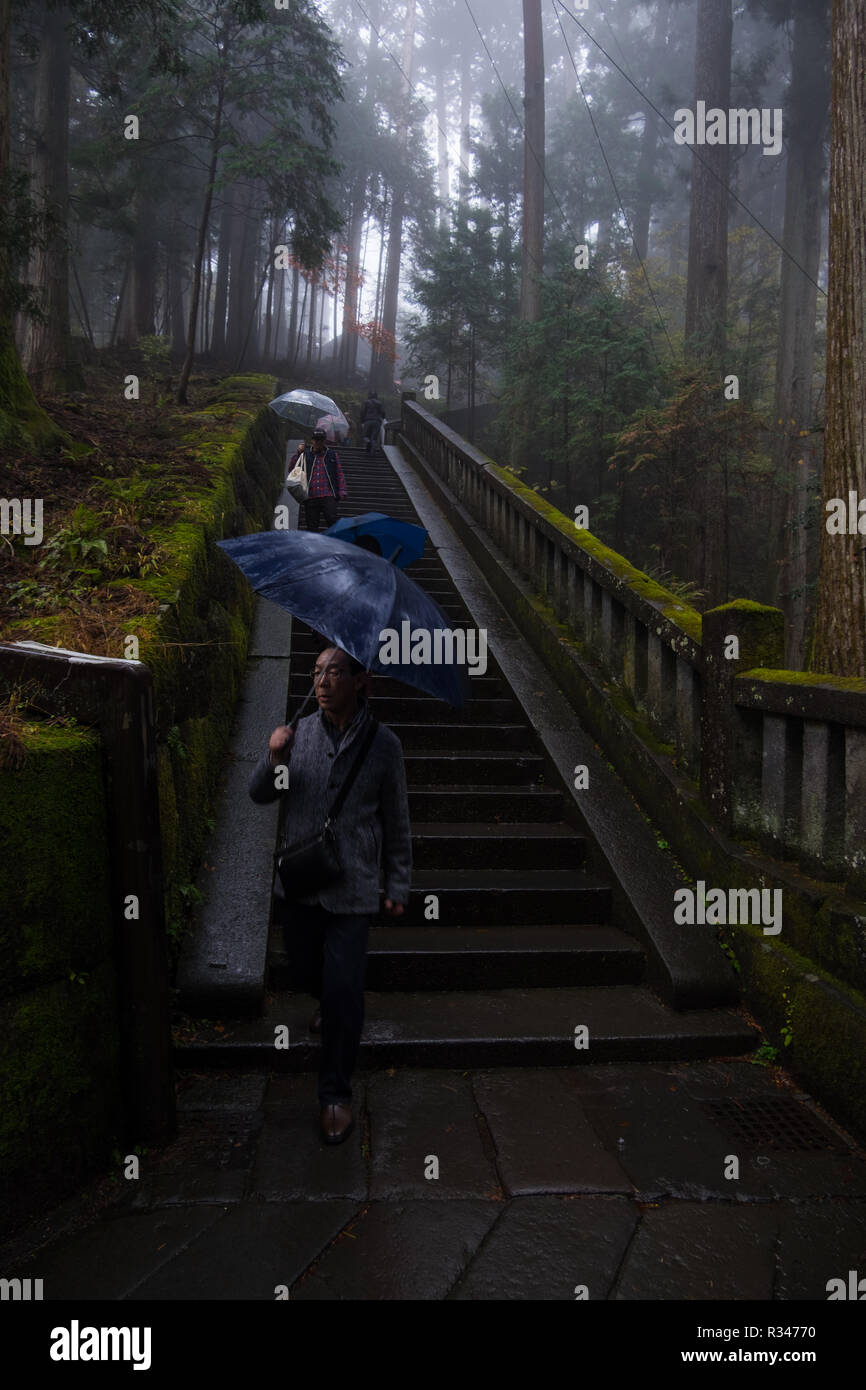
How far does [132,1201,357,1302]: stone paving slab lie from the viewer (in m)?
2.39

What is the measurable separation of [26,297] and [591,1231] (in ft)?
29.9

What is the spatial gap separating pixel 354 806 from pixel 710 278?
616 inches

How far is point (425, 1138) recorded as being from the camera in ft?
10.4

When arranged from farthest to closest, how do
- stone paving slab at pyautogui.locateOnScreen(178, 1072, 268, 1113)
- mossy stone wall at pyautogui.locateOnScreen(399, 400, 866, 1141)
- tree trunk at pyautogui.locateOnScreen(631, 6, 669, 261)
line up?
tree trunk at pyautogui.locateOnScreen(631, 6, 669, 261) → mossy stone wall at pyautogui.locateOnScreen(399, 400, 866, 1141) → stone paving slab at pyautogui.locateOnScreen(178, 1072, 268, 1113)

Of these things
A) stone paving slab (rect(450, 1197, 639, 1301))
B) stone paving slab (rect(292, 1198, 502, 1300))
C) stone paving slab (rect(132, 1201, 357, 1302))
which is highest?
stone paving slab (rect(132, 1201, 357, 1302))

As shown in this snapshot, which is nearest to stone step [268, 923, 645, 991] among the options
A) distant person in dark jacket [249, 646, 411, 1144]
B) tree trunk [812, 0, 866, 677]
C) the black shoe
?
distant person in dark jacket [249, 646, 411, 1144]

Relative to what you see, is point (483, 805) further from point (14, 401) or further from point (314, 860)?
point (14, 401)

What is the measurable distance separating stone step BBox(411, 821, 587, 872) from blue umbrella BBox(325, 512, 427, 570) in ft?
5.33

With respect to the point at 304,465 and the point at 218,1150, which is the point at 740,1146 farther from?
the point at 304,465

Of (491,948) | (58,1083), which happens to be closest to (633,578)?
(491,948)

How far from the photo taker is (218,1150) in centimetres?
304

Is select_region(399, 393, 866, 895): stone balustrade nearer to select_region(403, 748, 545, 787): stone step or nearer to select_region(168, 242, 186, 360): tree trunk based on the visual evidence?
select_region(403, 748, 545, 787): stone step

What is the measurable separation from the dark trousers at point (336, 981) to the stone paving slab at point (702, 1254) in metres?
1.14
